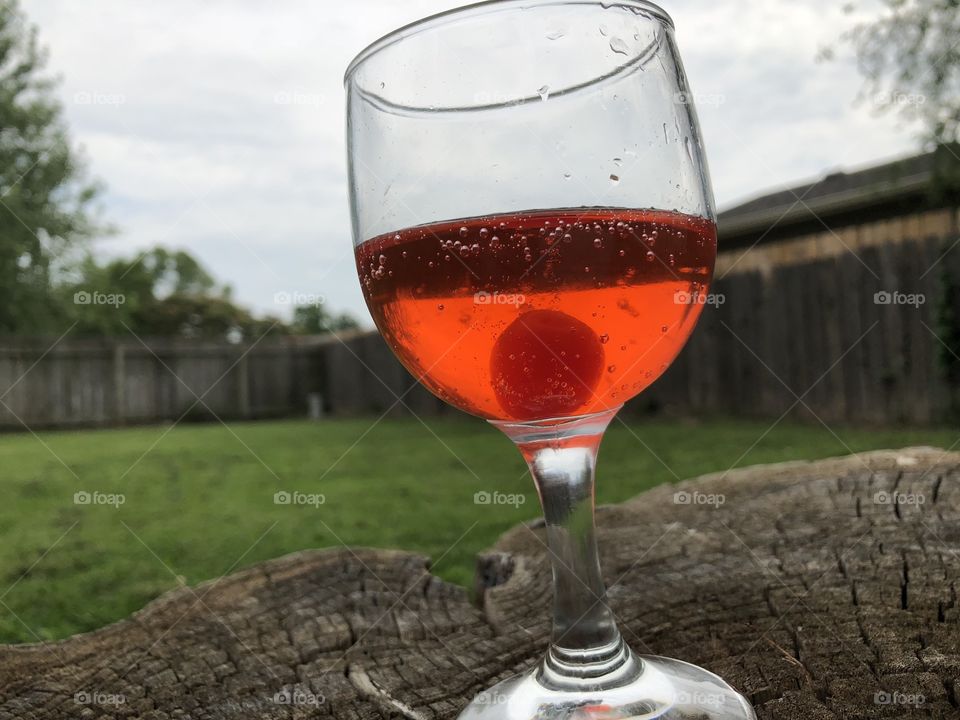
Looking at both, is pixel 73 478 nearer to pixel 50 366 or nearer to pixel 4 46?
pixel 50 366

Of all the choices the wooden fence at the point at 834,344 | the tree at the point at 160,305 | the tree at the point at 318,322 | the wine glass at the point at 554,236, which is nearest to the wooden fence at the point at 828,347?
the wooden fence at the point at 834,344

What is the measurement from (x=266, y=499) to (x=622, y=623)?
16.7ft

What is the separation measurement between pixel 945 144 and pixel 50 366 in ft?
46.8

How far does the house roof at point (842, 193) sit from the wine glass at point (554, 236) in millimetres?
7605

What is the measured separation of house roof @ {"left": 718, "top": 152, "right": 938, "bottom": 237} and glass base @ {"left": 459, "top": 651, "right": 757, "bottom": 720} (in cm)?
764

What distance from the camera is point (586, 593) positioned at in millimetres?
1005

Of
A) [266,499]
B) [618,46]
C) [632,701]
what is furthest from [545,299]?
[266,499]

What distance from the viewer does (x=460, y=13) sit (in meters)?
0.91

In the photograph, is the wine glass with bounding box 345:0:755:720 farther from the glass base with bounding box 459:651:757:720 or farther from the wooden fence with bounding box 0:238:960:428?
the wooden fence with bounding box 0:238:960:428

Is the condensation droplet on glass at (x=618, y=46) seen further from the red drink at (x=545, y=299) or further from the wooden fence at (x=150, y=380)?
the wooden fence at (x=150, y=380)

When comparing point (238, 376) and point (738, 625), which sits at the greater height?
point (738, 625)

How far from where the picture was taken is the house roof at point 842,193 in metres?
8.17

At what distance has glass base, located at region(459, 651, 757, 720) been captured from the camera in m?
0.99

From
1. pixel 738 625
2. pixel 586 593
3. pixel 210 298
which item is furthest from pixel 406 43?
pixel 210 298
